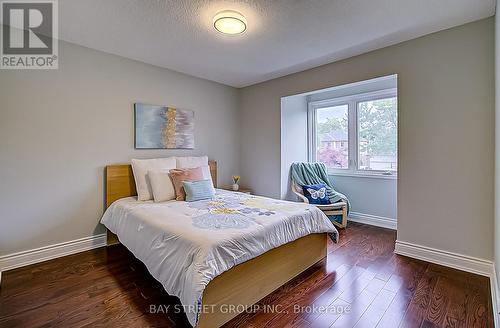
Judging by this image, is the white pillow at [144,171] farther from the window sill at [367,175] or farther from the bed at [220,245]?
the window sill at [367,175]

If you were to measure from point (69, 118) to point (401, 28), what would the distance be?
147 inches

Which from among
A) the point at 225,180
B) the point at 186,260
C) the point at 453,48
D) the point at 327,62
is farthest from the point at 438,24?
the point at 225,180

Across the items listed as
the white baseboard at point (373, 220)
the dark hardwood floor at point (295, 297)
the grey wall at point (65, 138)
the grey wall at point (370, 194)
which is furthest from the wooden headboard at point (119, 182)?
the white baseboard at point (373, 220)

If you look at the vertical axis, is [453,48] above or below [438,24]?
below

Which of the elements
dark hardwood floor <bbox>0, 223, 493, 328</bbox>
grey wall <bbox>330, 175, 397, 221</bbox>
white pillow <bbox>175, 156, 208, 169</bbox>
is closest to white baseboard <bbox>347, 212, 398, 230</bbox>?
Answer: grey wall <bbox>330, 175, 397, 221</bbox>

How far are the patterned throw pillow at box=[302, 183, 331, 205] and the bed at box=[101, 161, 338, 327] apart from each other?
1208mm

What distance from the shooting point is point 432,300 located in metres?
1.88

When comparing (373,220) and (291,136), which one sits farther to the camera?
(291,136)

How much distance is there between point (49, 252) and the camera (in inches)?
103

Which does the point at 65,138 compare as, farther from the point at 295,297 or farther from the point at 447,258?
the point at 447,258

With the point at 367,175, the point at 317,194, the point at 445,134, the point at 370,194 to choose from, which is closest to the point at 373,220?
the point at 370,194

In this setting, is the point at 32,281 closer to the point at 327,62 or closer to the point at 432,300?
the point at 432,300

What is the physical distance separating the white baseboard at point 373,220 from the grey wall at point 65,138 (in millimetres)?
3343

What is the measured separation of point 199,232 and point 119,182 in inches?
74.1
